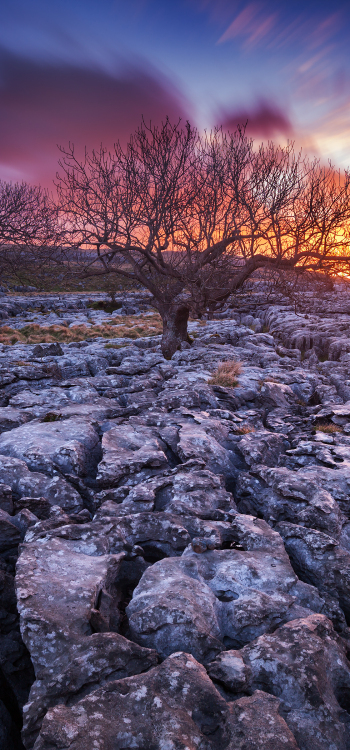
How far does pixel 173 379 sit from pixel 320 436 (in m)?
5.96

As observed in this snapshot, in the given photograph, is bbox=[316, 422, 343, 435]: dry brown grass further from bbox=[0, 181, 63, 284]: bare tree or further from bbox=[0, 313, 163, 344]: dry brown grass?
bbox=[0, 313, 163, 344]: dry brown grass

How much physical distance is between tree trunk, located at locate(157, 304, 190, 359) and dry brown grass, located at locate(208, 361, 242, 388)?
239 inches

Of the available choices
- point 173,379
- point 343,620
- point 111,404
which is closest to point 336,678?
point 343,620

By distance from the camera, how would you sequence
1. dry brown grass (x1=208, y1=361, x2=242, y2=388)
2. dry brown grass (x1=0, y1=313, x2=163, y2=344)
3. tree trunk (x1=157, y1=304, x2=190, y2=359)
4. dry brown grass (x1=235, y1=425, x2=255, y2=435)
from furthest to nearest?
dry brown grass (x1=0, y1=313, x2=163, y2=344), tree trunk (x1=157, y1=304, x2=190, y2=359), dry brown grass (x1=208, y1=361, x2=242, y2=388), dry brown grass (x1=235, y1=425, x2=255, y2=435)

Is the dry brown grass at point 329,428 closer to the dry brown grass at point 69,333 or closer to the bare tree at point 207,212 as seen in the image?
the bare tree at point 207,212

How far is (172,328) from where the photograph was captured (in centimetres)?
2097

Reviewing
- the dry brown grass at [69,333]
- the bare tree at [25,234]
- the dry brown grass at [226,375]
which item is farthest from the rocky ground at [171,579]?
the dry brown grass at [69,333]

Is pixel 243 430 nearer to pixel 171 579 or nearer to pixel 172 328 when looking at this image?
pixel 171 579

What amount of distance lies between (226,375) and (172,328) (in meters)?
7.90

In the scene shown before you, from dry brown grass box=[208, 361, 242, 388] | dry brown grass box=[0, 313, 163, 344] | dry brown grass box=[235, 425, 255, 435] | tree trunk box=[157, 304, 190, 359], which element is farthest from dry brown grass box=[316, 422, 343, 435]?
dry brown grass box=[0, 313, 163, 344]

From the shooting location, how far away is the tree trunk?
20.5 metres

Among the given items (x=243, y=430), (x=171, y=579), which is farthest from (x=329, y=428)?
(x=171, y=579)

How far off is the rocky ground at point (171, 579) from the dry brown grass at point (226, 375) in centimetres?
278

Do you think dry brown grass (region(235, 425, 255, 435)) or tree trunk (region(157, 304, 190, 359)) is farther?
tree trunk (region(157, 304, 190, 359))
